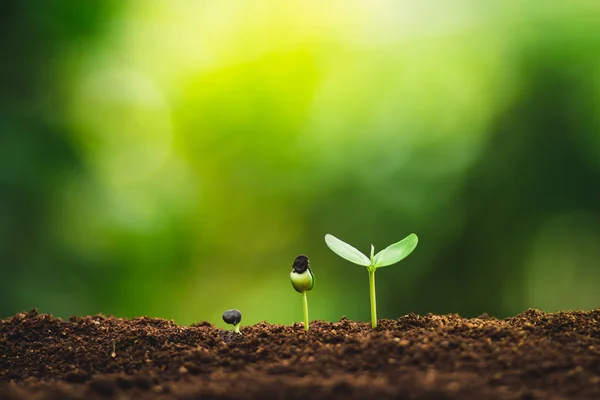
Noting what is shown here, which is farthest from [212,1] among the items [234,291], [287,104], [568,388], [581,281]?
[568,388]

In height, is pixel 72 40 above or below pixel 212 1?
below

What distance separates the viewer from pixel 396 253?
1.51 meters

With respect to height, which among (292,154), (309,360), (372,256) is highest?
(292,154)

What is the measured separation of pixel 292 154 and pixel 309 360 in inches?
127

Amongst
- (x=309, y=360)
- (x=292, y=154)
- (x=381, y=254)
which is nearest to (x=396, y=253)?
(x=381, y=254)

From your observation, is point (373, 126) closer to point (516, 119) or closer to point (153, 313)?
point (516, 119)

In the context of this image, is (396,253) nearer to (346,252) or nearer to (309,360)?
(346,252)

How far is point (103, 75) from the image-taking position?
14.0ft

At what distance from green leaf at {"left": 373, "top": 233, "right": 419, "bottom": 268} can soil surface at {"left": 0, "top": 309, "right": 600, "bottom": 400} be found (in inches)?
6.5

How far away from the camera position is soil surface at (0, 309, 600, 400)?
992mm

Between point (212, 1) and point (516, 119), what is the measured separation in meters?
Result: 2.27

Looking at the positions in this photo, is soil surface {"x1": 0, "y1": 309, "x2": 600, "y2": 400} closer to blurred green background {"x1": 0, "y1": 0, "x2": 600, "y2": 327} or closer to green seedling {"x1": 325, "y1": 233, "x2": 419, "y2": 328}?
green seedling {"x1": 325, "y1": 233, "x2": 419, "y2": 328}

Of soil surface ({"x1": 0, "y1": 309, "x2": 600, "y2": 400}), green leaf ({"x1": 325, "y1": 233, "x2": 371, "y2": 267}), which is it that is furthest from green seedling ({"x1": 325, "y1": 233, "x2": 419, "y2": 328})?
soil surface ({"x1": 0, "y1": 309, "x2": 600, "y2": 400})

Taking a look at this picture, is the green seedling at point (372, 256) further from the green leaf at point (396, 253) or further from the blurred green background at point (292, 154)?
the blurred green background at point (292, 154)
